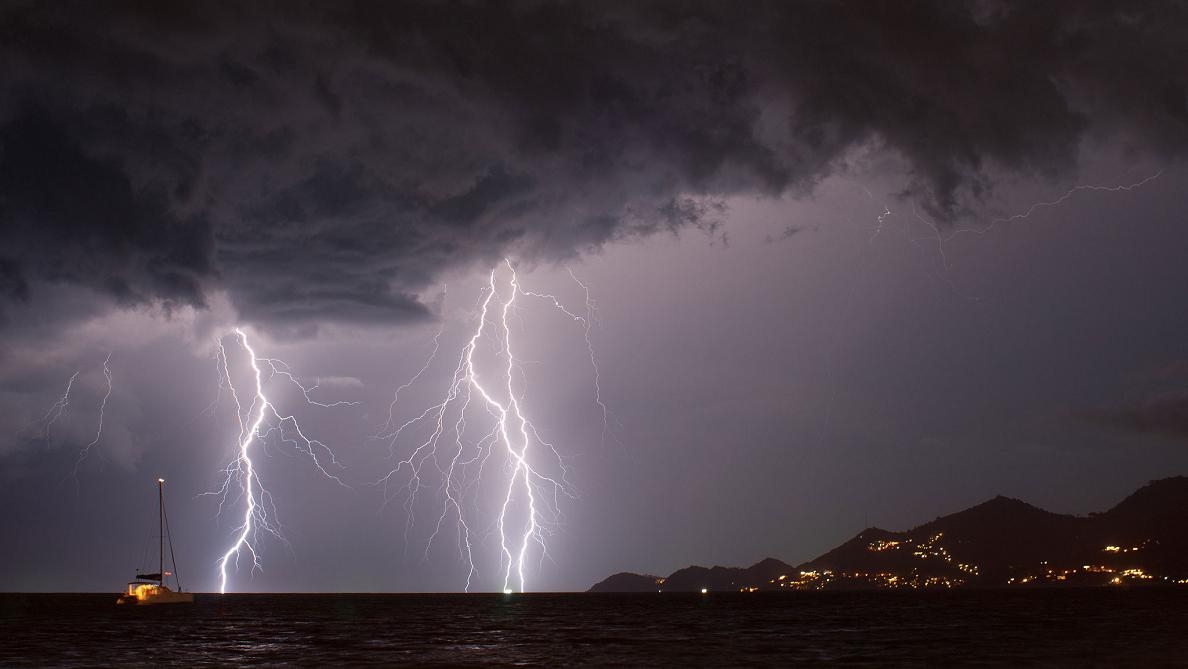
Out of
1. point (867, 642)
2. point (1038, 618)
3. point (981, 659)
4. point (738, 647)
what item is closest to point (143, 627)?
point (738, 647)

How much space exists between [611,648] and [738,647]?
5.65 metres

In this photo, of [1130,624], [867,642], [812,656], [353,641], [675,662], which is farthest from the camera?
[1130,624]

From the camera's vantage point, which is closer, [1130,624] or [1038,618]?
[1130,624]

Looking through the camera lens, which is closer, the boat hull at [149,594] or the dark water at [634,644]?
the dark water at [634,644]

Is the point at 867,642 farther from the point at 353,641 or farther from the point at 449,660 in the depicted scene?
the point at 353,641

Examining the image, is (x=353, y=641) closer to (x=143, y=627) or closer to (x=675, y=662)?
(x=675, y=662)

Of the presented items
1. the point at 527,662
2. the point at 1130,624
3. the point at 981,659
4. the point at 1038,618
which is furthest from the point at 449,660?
the point at 1038,618

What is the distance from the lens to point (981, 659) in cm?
3725

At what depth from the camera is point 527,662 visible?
37719 mm

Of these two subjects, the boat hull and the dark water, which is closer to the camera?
the dark water

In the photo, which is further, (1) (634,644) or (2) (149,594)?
(2) (149,594)

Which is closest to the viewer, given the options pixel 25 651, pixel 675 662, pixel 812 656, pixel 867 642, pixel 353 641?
pixel 675 662

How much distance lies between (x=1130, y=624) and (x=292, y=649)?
49113mm

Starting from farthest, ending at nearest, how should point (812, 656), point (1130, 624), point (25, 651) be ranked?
point (1130, 624) → point (25, 651) → point (812, 656)
